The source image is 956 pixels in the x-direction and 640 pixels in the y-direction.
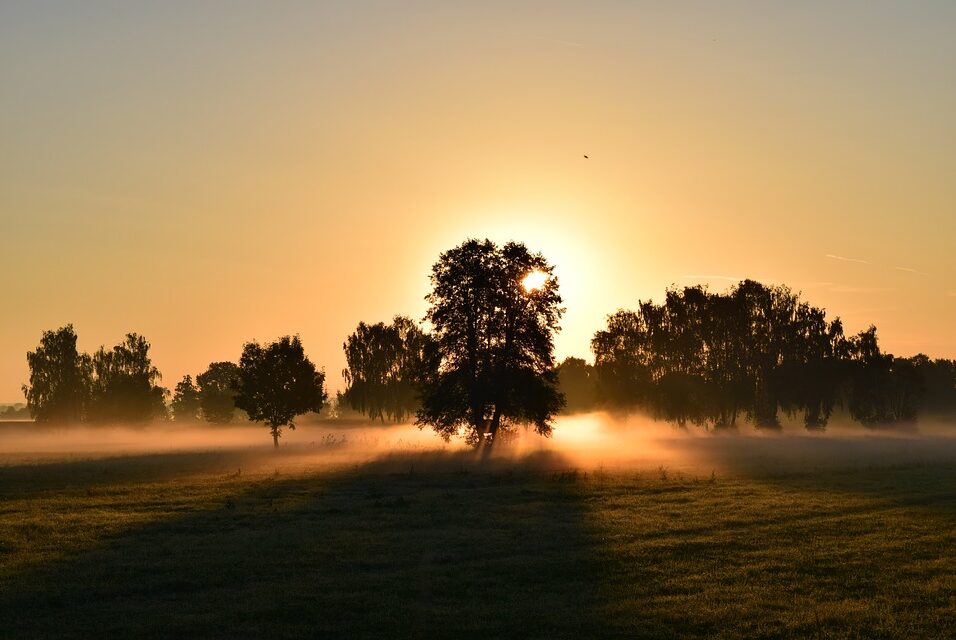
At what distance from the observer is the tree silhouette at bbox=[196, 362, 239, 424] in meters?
150

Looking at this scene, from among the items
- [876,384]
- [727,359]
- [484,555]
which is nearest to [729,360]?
[727,359]

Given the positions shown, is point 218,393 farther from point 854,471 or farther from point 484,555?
point 484,555

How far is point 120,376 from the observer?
422ft

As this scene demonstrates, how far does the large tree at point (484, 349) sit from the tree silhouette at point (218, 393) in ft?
235

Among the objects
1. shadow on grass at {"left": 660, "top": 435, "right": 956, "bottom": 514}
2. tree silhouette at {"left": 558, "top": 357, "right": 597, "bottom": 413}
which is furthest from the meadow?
tree silhouette at {"left": 558, "top": 357, "right": 597, "bottom": 413}

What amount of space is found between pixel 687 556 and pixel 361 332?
369 ft

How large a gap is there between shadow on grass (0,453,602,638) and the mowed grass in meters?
0.07

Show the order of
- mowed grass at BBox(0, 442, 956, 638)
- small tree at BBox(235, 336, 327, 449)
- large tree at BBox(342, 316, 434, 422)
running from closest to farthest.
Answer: mowed grass at BBox(0, 442, 956, 638)
small tree at BBox(235, 336, 327, 449)
large tree at BBox(342, 316, 434, 422)

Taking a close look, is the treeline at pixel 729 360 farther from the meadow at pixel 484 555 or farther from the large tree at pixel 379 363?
the meadow at pixel 484 555

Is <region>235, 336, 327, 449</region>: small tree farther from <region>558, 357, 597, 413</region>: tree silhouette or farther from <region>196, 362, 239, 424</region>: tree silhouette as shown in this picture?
<region>558, 357, 597, 413</region>: tree silhouette

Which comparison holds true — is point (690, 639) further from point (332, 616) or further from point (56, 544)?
point (56, 544)

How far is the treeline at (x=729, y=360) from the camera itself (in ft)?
364

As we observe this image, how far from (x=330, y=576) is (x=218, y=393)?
14467 cm

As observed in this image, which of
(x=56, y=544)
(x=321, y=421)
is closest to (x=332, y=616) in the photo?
(x=56, y=544)
